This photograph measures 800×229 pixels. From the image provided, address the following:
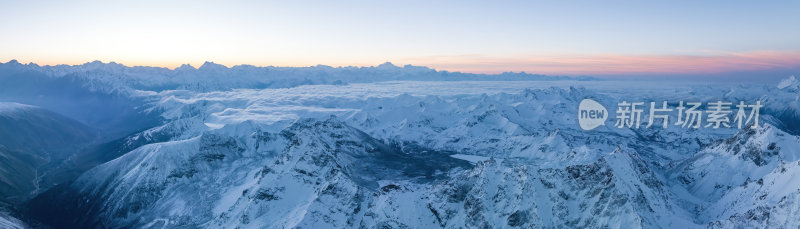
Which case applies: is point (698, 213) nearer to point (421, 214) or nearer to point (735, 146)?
point (735, 146)

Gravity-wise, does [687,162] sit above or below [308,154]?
below

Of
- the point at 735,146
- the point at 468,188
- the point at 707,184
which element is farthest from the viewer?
the point at 735,146

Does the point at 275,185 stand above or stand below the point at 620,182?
below

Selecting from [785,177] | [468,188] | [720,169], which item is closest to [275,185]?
[468,188]

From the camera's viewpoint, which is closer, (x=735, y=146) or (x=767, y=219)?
(x=767, y=219)

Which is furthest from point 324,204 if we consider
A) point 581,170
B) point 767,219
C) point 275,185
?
point 767,219

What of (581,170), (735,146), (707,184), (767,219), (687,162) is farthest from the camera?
(687,162)

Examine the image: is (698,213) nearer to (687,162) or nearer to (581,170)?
(581,170)

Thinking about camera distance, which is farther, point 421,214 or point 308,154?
point 308,154

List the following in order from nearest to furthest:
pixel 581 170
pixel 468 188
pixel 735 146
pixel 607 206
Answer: pixel 607 206, pixel 581 170, pixel 468 188, pixel 735 146
